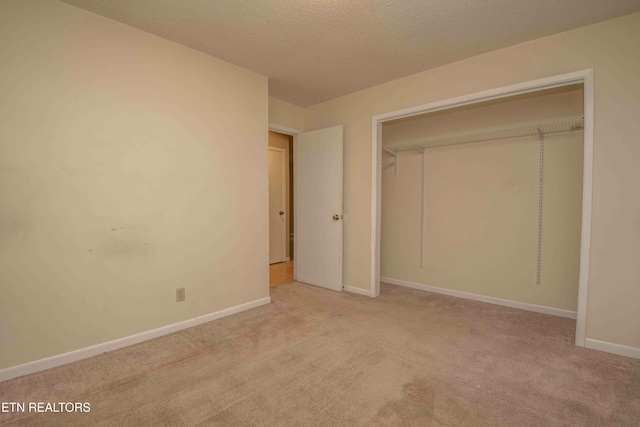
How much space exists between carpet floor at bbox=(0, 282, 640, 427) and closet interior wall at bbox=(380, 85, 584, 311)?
2.02 ft

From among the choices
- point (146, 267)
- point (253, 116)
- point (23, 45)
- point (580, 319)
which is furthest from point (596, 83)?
point (23, 45)

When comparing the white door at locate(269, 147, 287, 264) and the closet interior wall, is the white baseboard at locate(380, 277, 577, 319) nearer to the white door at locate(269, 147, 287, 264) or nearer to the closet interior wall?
the closet interior wall

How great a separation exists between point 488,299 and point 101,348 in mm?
3800

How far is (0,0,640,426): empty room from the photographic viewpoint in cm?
185

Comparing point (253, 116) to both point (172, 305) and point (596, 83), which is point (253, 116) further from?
point (596, 83)

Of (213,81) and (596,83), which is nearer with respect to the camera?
(596,83)

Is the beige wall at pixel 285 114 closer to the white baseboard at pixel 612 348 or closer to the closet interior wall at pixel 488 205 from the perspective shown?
the closet interior wall at pixel 488 205

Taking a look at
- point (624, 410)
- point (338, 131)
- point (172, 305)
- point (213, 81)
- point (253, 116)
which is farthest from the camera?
point (338, 131)

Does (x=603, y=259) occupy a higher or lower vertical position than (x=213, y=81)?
lower

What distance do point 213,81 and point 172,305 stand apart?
2.12 metres

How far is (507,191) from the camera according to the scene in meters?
3.36

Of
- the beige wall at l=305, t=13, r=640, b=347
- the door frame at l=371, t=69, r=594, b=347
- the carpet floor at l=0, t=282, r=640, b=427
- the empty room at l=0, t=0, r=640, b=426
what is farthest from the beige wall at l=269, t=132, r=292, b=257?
the beige wall at l=305, t=13, r=640, b=347

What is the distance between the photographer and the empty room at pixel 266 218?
185 centimetres

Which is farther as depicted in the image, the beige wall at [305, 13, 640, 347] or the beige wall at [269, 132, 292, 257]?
the beige wall at [269, 132, 292, 257]
